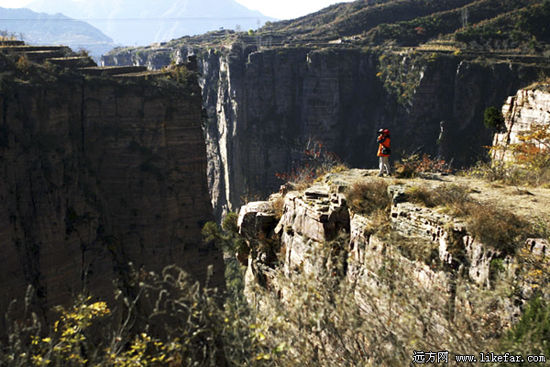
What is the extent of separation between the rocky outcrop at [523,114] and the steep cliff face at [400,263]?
8864 millimetres

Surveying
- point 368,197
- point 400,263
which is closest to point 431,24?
point 368,197

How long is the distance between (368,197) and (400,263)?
9.26 ft

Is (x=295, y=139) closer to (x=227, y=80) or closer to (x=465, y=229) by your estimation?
(x=227, y=80)

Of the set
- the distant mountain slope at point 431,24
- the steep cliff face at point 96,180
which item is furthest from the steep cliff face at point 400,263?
the distant mountain slope at point 431,24

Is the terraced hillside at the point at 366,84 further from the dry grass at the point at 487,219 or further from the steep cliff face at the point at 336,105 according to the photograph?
the dry grass at the point at 487,219

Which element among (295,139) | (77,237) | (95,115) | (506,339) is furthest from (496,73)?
(506,339)

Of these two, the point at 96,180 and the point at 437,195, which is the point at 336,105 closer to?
the point at 96,180

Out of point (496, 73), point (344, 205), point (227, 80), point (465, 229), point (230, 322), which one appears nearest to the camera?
point (230, 322)

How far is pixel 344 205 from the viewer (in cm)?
1118

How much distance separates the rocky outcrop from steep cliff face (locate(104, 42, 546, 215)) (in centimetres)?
2460

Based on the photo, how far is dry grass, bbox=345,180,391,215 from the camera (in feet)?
34.9

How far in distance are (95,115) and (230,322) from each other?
1884cm

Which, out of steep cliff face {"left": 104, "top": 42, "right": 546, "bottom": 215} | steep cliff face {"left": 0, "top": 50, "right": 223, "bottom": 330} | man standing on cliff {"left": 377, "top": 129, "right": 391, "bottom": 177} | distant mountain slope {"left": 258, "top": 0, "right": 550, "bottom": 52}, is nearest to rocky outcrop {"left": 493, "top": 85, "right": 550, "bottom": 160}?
man standing on cliff {"left": 377, "top": 129, "right": 391, "bottom": 177}

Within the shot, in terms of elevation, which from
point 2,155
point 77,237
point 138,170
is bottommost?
point 77,237
